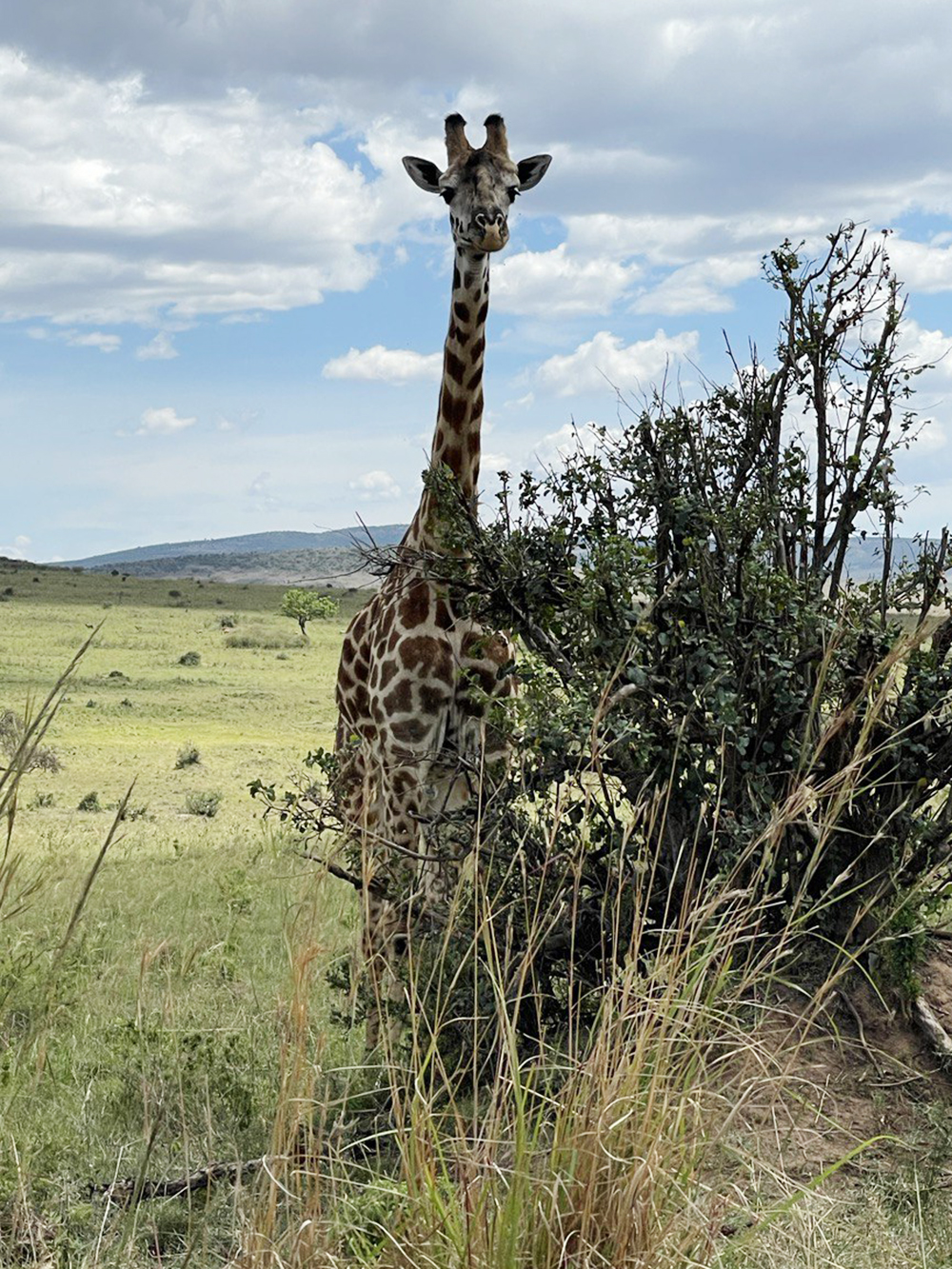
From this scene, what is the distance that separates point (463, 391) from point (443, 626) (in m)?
1.10

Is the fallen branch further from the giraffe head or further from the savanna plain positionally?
the giraffe head

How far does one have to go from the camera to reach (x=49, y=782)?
15.7 metres

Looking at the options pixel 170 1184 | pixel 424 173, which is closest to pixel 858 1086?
pixel 170 1184

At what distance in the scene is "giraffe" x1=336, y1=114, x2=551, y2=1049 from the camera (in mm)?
5570

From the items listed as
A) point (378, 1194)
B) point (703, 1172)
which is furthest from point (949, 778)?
point (378, 1194)

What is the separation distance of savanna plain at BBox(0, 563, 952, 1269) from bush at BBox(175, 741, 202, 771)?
817cm

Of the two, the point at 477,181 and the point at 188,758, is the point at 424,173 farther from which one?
the point at 188,758

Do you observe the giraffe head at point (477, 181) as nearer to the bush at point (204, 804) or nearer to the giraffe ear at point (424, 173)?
the giraffe ear at point (424, 173)

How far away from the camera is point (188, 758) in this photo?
684 inches

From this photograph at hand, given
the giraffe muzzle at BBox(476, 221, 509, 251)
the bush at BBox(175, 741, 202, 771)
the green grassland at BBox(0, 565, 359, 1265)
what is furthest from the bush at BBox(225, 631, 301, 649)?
the giraffe muzzle at BBox(476, 221, 509, 251)

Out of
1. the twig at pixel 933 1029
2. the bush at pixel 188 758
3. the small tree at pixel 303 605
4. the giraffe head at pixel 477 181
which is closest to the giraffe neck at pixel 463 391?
the giraffe head at pixel 477 181

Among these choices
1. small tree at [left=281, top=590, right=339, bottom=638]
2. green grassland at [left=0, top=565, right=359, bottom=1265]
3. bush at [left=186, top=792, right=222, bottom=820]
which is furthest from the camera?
small tree at [left=281, top=590, right=339, bottom=638]

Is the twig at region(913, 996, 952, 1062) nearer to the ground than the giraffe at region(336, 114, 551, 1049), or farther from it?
nearer to the ground

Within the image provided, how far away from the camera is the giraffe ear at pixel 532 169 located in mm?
6227
